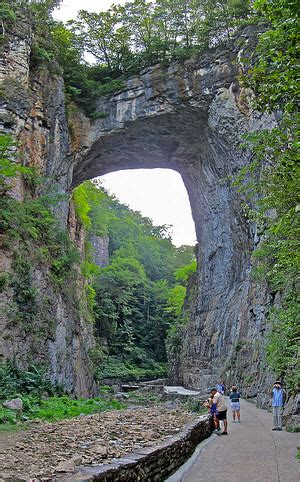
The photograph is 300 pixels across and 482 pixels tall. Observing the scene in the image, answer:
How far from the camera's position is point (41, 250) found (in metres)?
17.5

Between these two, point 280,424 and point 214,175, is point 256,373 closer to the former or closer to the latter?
point 280,424

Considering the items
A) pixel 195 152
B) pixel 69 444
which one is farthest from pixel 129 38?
pixel 69 444

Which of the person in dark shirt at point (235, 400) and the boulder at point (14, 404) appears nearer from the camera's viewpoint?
the boulder at point (14, 404)

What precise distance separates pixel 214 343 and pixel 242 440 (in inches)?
739

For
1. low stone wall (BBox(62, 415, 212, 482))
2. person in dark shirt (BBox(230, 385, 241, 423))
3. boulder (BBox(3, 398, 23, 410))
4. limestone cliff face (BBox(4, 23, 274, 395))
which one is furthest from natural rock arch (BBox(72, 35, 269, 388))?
low stone wall (BBox(62, 415, 212, 482))

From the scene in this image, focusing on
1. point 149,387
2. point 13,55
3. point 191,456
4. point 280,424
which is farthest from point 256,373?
point 13,55

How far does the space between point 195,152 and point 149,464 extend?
1013 inches

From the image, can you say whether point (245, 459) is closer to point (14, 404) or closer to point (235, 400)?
point (235, 400)

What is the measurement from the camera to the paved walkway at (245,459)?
5.86 m

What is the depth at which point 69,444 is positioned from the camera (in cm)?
779

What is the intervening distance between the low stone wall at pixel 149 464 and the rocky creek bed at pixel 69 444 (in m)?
0.41

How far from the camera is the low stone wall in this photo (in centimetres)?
391

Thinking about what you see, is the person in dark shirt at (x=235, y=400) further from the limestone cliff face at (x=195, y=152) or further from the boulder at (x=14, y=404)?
the limestone cliff face at (x=195, y=152)

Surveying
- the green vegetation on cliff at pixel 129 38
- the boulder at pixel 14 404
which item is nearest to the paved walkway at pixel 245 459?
the boulder at pixel 14 404
